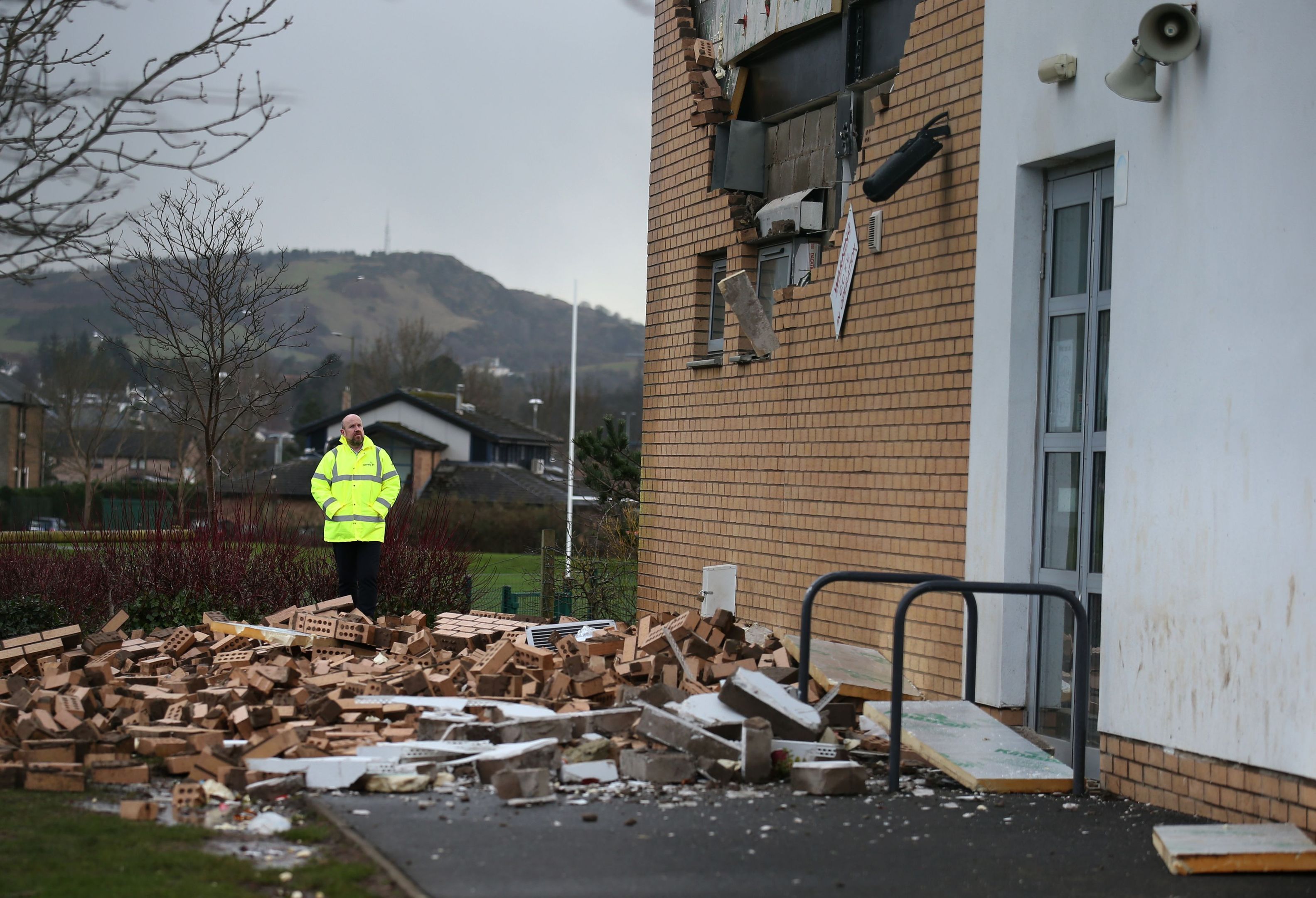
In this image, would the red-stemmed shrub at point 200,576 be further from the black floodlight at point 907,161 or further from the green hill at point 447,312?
the green hill at point 447,312

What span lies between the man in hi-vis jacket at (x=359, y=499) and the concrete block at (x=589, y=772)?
579 centimetres

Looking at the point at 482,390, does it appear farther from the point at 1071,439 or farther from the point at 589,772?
the point at 589,772

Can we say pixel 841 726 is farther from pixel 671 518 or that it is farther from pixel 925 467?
pixel 671 518

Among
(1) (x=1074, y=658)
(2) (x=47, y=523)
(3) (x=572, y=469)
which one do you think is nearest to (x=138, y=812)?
(1) (x=1074, y=658)

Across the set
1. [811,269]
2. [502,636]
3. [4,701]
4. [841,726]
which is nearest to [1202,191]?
[841,726]

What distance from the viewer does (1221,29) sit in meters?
6.00

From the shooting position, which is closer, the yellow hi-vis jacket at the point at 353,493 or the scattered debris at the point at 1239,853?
Result: the scattered debris at the point at 1239,853

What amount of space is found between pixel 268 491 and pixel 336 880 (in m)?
10.6

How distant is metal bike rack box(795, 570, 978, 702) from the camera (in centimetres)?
654

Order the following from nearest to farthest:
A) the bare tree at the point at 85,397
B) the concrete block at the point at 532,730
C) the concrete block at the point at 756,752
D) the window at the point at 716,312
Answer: the concrete block at the point at 756,752, the concrete block at the point at 532,730, the window at the point at 716,312, the bare tree at the point at 85,397

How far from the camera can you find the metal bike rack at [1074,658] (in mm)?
6129

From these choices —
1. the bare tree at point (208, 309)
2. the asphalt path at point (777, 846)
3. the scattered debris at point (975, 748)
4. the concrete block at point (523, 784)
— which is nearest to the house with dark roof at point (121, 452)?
the bare tree at point (208, 309)

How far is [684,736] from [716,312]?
5717mm

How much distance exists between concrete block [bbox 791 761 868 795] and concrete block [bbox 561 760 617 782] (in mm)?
875
